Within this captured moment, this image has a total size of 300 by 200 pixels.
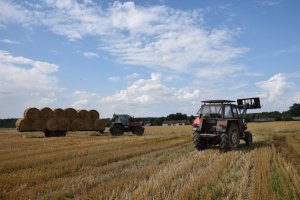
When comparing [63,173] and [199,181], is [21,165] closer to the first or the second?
[63,173]

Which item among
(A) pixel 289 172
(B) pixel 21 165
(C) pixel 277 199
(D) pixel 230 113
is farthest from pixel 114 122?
(C) pixel 277 199

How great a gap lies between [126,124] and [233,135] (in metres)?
15.9

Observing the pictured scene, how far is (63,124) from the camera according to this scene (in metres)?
29.8

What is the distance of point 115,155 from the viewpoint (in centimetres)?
1298

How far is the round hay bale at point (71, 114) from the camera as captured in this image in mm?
30578

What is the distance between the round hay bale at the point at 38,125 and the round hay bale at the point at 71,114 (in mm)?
2198

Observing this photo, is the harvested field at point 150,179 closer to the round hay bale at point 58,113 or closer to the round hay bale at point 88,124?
the round hay bale at point 58,113

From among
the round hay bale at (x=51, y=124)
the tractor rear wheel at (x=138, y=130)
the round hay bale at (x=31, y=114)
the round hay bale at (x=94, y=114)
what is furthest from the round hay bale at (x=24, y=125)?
the tractor rear wheel at (x=138, y=130)

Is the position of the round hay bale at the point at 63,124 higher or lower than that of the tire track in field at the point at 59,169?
higher

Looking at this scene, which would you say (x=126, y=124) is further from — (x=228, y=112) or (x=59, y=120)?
(x=228, y=112)

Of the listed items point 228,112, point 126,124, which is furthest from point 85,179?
point 126,124

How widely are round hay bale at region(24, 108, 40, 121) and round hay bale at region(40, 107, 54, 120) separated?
30 centimetres

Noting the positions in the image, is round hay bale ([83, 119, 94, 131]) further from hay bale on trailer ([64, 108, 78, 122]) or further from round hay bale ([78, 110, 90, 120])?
hay bale on trailer ([64, 108, 78, 122])

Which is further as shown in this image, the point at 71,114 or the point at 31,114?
the point at 71,114
